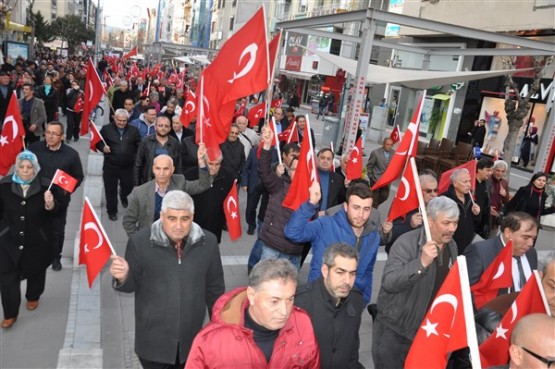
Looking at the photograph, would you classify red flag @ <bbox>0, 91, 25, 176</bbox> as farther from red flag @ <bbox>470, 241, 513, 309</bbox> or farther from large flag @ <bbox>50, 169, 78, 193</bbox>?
red flag @ <bbox>470, 241, 513, 309</bbox>

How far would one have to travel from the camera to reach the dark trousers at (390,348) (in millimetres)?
3619

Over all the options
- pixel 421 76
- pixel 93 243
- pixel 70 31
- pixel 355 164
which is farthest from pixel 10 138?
pixel 70 31

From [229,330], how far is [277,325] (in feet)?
0.78

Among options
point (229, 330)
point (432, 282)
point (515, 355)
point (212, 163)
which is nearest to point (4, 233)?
point (212, 163)

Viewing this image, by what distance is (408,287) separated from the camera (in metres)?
3.35

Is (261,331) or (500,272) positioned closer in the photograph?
(261,331)

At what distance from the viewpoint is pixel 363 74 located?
333 inches

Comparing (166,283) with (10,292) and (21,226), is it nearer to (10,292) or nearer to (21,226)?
(21,226)

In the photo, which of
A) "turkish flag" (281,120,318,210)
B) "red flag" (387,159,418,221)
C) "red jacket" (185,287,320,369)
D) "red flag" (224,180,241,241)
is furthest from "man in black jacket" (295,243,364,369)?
"red flag" (224,180,241,241)

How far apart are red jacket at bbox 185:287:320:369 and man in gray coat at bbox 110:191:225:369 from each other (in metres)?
0.87

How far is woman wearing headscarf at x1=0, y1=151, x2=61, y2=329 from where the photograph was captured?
15.4 ft

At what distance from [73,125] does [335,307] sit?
525 inches

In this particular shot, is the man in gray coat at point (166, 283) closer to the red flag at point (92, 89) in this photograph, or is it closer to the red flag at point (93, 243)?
the red flag at point (93, 243)

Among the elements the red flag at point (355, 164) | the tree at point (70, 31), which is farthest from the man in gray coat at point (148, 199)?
the tree at point (70, 31)
